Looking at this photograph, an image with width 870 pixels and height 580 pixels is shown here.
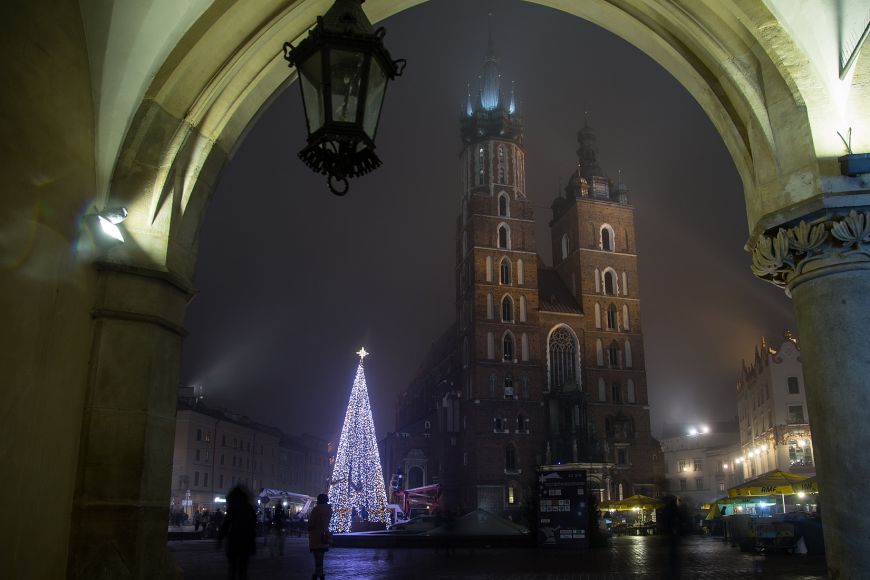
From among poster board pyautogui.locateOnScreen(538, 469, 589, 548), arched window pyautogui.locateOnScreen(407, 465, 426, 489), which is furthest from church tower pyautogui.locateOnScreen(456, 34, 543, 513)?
poster board pyautogui.locateOnScreen(538, 469, 589, 548)

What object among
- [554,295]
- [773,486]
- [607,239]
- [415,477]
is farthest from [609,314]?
[773,486]

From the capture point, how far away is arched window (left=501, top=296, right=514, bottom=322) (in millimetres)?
58312

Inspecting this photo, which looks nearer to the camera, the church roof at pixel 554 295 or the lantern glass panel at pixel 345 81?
the lantern glass panel at pixel 345 81

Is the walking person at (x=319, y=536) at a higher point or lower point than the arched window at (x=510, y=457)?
lower

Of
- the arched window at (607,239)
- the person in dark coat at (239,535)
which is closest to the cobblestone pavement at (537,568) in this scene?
the person in dark coat at (239,535)

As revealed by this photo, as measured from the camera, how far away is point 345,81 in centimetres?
428

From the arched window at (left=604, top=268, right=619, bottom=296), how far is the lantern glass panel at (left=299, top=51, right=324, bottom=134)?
195 ft

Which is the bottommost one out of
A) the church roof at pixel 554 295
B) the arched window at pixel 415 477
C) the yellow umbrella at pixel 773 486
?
the yellow umbrella at pixel 773 486

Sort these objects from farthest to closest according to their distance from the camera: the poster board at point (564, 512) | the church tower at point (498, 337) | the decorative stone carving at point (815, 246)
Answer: the church tower at point (498, 337), the poster board at point (564, 512), the decorative stone carving at point (815, 246)

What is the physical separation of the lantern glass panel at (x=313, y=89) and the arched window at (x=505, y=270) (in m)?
55.1

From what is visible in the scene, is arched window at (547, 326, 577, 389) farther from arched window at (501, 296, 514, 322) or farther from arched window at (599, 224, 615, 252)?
arched window at (599, 224, 615, 252)

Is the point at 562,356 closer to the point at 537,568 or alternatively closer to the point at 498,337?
the point at 498,337

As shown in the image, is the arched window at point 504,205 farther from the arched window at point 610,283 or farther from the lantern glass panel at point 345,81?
the lantern glass panel at point 345,81

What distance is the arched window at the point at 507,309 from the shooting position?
5831 centimetres
